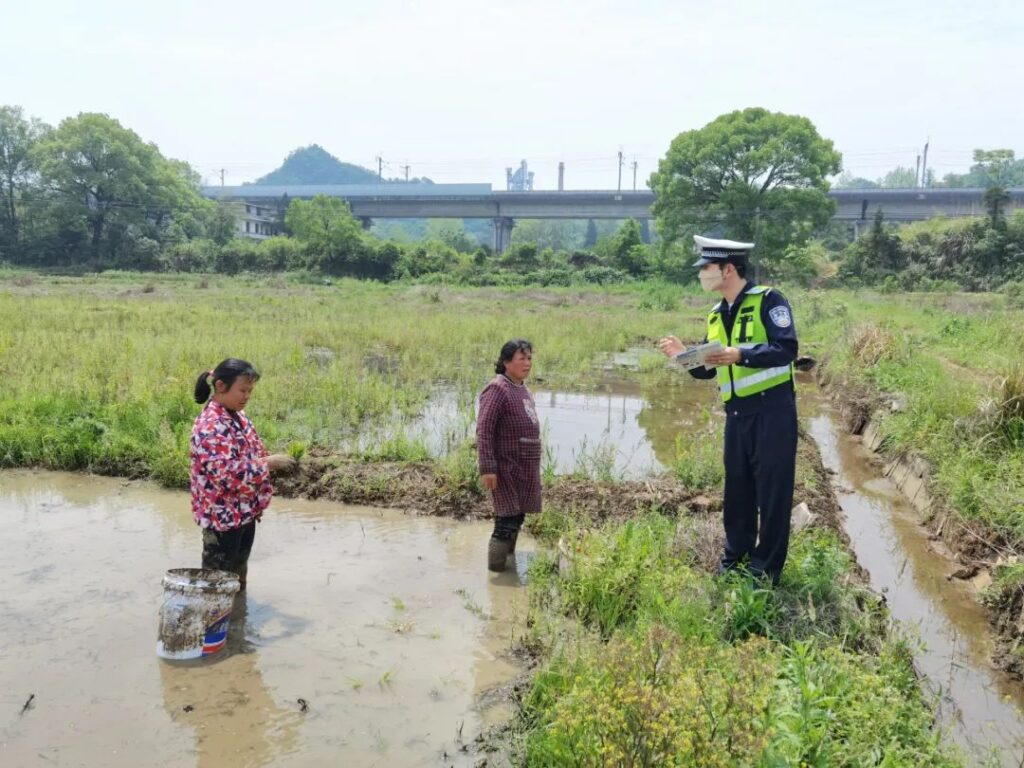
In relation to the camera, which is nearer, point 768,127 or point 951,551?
point 951,551

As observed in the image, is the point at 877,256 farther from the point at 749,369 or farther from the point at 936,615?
the point at 749,369

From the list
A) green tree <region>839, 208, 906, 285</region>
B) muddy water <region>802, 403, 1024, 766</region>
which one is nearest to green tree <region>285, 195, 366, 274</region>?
green tree <region>839, 208, 906, 285</region>

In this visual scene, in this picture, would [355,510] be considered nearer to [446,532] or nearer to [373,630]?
[446,532]

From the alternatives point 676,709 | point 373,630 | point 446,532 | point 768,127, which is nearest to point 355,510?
point 446,532

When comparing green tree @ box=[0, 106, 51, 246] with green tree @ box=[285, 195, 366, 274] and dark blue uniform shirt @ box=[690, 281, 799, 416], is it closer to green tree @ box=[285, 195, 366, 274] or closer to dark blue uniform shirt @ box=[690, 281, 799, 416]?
green tree @ box=[285, 195, 366, 274]

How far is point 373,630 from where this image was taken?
159 inches

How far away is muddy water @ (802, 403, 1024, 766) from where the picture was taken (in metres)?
3.39

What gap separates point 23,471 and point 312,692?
4.83 m

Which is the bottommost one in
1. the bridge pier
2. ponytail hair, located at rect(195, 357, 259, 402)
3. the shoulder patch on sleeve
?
ponytail hair, located at rect(195, 357, 259, 402)

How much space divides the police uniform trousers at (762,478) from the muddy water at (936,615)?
81cm

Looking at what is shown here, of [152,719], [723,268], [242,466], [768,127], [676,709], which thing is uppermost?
[768,127]

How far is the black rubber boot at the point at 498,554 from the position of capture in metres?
4.82

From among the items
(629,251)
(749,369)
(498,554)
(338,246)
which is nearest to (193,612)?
(498,554)

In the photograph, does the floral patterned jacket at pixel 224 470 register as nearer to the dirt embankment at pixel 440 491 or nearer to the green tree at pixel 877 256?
the dirt embankment at pixel 440 491
